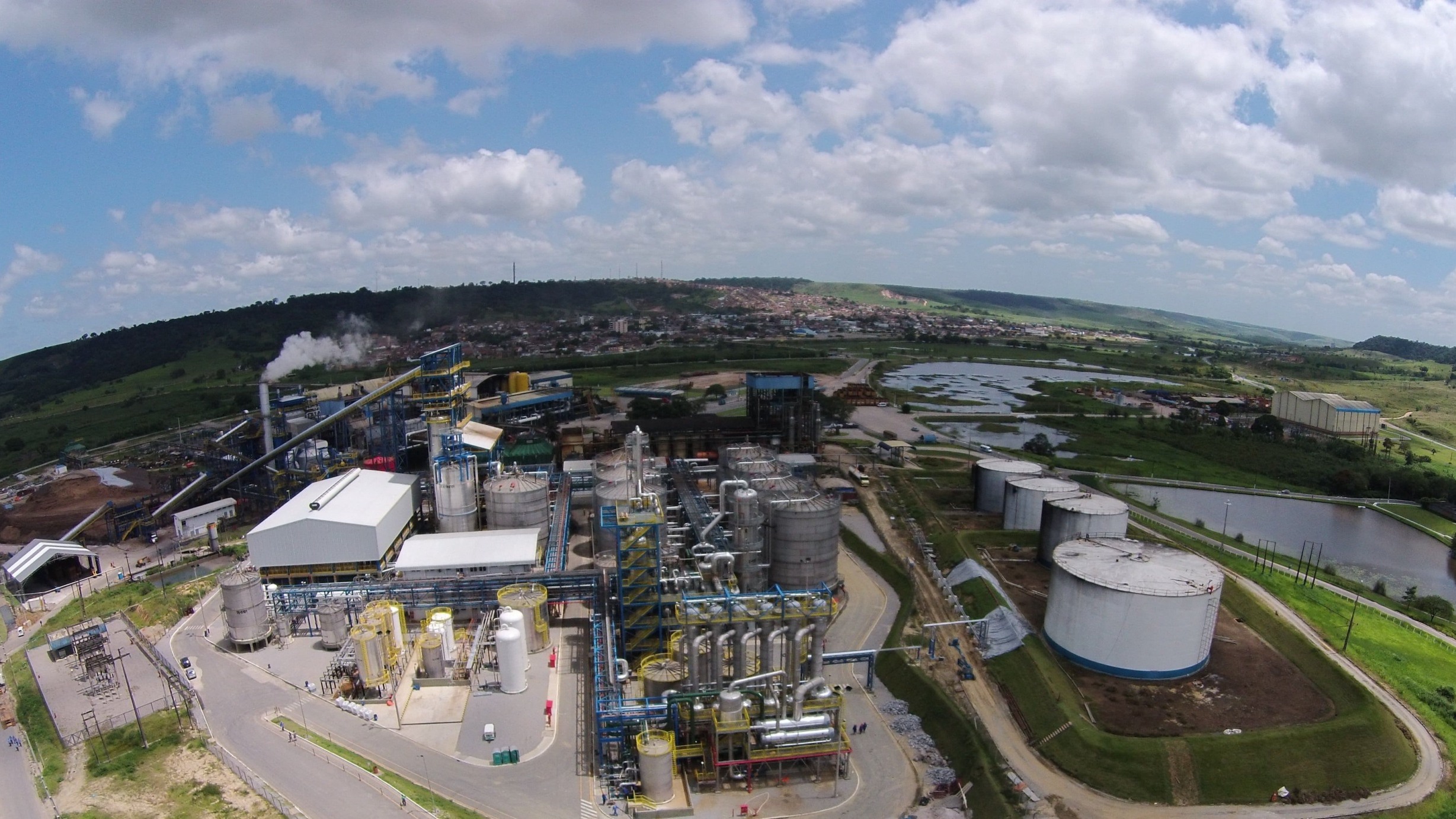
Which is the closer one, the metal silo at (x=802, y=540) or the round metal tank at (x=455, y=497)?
the metal silo at (x=802, y=540)

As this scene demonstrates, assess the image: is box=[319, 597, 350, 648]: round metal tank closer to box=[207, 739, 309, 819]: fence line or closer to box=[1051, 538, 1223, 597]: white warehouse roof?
box=[207, 739, 309, 819]: fence line

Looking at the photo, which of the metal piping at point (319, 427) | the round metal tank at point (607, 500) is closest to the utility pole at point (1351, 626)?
the round metal tank at point (607, 500)

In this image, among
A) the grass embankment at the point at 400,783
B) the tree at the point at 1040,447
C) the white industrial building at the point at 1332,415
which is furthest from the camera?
the white industrial building at the point at 1332,415

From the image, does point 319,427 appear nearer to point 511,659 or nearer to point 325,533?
point 325,533

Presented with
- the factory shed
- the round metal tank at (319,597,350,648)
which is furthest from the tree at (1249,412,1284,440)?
the factory shed

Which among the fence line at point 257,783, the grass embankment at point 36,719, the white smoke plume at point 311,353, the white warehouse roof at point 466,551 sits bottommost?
the grass embankment at point 36,719

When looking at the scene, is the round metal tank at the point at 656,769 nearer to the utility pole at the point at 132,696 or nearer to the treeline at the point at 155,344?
the utility pole at the point at 132,696

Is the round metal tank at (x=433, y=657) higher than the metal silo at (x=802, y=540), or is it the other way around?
the metal silo at (x=802, y=540)
